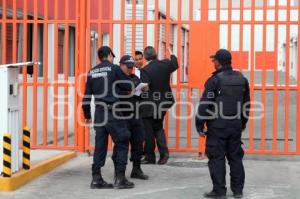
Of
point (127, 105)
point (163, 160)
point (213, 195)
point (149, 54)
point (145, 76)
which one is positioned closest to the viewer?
point (213, 195)

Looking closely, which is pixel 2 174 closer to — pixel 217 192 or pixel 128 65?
pixel 128 65

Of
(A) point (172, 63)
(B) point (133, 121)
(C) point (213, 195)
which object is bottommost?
(C) point (213, 195)

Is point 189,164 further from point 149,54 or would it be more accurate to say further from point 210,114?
point 210,114

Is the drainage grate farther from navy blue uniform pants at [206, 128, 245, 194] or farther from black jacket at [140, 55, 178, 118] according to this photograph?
navy blue uniform pants at [206, 128, 245, 194]

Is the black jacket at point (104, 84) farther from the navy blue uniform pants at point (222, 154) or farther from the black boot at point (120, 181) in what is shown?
the navy blue uniform pants at point (222, 154)

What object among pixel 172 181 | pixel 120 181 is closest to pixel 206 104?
pixel 120 181

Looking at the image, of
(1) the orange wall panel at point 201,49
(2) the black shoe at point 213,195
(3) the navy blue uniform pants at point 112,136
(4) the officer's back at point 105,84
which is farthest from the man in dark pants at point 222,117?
(1) the orange wall panel at point 201,49

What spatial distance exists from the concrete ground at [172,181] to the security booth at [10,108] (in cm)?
50

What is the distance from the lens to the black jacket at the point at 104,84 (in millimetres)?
7605

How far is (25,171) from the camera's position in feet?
26.7

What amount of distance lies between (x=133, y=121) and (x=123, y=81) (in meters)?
0.65

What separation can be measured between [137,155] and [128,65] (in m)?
1.32

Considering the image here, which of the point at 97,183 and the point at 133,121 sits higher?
the point at 133,121

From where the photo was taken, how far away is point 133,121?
8086 mm
